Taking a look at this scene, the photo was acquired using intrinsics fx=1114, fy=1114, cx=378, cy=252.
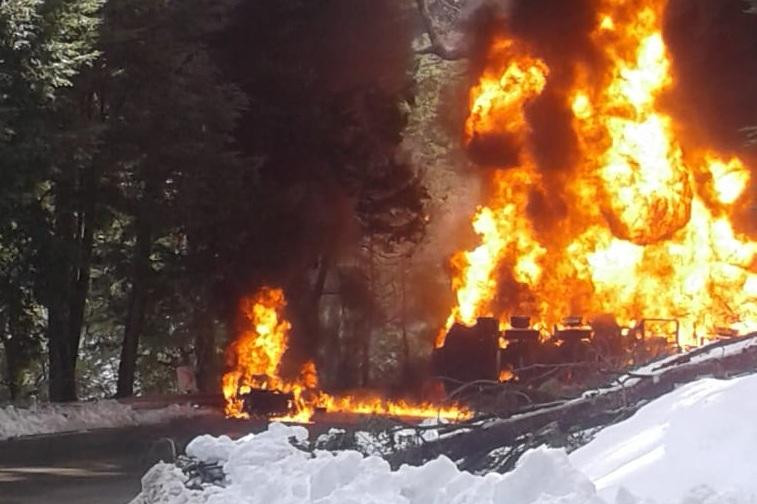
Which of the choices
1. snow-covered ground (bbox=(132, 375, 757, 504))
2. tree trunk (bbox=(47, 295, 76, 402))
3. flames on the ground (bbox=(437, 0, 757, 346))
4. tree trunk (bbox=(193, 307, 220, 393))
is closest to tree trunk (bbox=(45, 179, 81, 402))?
tree trunk (bbox=(47, 295, 76, 402))

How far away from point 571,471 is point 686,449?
2.65ft

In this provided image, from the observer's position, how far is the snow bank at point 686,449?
605 cm

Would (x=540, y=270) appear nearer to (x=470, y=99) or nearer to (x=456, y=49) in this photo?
(x=470, y=99)

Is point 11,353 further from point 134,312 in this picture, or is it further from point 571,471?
point 571,471

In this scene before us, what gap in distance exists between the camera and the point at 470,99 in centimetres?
2769

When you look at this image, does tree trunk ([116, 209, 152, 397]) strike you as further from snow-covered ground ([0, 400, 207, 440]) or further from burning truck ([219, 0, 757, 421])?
snow-covered ground ([0, 400, 207, 440])

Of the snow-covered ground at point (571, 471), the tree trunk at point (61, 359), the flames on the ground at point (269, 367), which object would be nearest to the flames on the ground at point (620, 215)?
the flames on the ground at point (269, 367)

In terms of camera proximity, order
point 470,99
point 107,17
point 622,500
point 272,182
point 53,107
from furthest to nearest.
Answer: point 470,99 → point 272,182 → point 107,17 → point 53,107 → point 622,500

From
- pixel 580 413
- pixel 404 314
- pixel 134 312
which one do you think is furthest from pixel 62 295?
pixel 404 314

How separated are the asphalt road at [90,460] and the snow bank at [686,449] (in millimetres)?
4069

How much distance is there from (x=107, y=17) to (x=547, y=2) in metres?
11.4

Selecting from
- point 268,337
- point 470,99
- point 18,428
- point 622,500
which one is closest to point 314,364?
point 268,337

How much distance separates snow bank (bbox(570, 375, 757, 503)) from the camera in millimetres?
6047

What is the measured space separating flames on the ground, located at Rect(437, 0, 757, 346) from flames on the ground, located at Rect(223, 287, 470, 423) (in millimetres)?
3172
